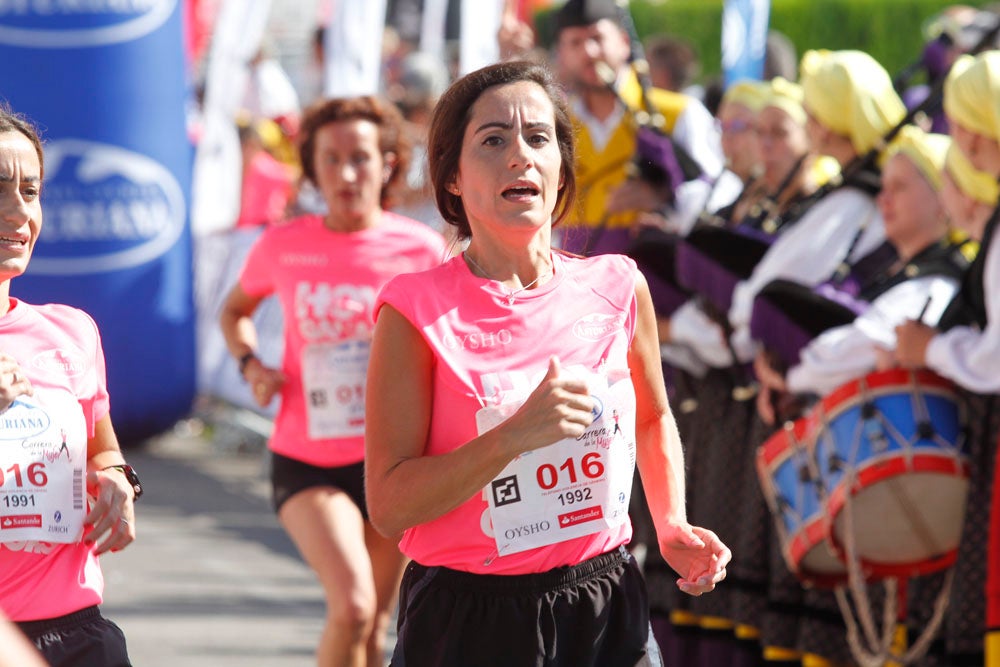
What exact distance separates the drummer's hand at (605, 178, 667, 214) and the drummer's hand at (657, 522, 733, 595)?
348 centimetres

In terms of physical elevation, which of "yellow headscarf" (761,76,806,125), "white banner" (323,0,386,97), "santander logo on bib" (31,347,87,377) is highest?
"santander logo on bib" (31,347,87,377)

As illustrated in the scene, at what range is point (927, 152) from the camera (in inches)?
218

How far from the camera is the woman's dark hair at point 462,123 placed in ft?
11.2

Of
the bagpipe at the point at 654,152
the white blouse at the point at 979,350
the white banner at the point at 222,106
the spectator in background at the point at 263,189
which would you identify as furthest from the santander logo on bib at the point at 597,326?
the white banner at the point at 222,106

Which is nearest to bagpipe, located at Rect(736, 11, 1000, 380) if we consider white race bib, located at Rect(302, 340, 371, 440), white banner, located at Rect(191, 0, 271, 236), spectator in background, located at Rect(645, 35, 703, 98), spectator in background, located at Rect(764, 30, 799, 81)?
white race bib, located at Rect(302, 340, 371, 440)

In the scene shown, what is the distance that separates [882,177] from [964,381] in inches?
41.7

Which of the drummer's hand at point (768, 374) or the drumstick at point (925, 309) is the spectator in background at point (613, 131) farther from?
the drumstick at point (925, 309)

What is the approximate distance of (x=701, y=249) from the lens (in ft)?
19.8

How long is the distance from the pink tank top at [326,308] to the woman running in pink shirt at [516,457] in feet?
6.51

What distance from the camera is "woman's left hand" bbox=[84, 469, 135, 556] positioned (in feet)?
11.3

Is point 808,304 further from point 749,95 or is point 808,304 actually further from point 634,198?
point 749,95

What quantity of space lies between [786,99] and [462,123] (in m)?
3.44

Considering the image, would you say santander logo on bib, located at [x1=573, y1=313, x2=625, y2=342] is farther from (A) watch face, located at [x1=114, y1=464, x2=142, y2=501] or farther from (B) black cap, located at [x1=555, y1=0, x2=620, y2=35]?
(B) black cap, located at [x1=555, y1=0, x2=620, y2=35]

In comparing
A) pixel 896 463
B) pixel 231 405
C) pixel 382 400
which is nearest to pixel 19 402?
pixel 382 400
